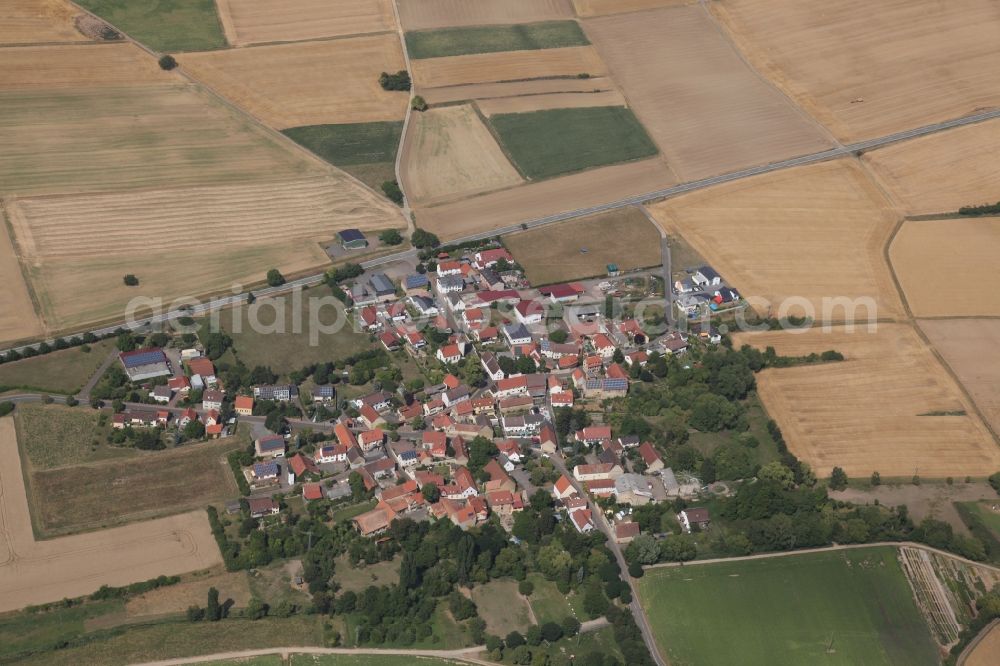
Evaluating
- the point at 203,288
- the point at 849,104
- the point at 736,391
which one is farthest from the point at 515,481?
the point at 849,104

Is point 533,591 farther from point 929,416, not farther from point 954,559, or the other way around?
point 929,416

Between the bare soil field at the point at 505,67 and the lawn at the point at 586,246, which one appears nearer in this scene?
the lawn at the point at 586,246

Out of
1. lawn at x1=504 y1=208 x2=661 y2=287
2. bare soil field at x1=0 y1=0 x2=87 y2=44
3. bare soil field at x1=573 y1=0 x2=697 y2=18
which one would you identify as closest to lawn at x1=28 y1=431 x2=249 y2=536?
lawn at x1=504 y1=208 x2=661 y2=287

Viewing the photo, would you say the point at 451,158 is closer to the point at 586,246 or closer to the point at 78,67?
the point at 586,246

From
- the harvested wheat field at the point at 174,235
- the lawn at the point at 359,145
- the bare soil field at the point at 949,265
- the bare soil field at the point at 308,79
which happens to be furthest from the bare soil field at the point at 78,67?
the bare soil field at the point at 949,265

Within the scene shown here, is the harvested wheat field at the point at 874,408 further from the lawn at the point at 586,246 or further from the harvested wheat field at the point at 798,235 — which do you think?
the lawn at the point at 586,246

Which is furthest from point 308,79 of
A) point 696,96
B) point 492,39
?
point 696,96

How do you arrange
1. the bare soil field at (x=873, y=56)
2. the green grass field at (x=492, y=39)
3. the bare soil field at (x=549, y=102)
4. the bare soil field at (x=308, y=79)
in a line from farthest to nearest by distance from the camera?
the green grass field at (x=492, y=39)
the bare soil field at (x=873, y=56)
the bare soil field at (x=549, y=102)
the bare soil field at (x=308, y=79)
